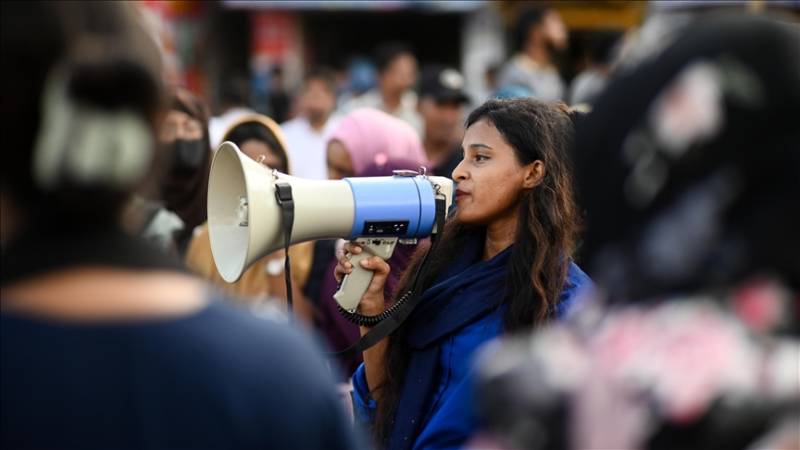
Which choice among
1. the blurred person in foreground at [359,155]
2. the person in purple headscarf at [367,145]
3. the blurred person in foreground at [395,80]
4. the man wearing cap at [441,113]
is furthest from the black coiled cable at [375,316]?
the blurred person in foreground at [395,80]

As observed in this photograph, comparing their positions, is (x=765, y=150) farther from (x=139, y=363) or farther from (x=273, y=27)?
(x=273, y=27)

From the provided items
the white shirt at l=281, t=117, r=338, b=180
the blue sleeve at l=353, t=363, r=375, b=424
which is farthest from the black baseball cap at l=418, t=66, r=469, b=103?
the blue sleeve at l=353, t=363, r=375, b=424

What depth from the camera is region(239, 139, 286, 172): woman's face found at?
15.9 ft

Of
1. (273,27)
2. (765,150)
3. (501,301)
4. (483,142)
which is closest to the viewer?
(765,150)

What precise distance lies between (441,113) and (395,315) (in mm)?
3882

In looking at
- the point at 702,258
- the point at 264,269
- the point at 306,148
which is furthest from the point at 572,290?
the point at 306,148

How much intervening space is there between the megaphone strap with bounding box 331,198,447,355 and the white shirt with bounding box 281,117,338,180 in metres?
4.39

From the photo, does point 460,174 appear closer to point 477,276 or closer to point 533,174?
point 533,174

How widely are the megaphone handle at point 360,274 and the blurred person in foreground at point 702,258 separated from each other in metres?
1.82

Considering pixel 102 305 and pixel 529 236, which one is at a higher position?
pixel 102 305

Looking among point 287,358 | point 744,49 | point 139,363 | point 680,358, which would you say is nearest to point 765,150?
point 744,49

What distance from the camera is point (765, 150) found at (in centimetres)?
129

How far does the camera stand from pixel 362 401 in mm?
3273

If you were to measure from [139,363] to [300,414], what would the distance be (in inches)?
7.0
